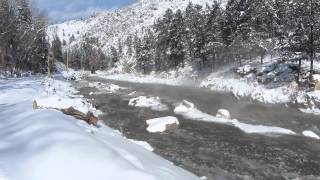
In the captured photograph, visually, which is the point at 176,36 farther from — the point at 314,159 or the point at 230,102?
the point at 314,159

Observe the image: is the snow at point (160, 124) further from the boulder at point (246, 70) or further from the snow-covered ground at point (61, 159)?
the boulder at point (246, 70)

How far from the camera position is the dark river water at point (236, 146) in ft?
64.1

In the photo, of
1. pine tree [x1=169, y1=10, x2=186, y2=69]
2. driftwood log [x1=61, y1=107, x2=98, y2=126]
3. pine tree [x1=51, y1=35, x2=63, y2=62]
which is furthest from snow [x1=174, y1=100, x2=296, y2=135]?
pine tree [x1=51, y1=35, x2=63, y2=62]

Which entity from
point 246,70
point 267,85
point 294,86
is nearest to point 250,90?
point 267,85

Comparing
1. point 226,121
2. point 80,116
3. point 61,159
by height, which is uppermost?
point 61,159

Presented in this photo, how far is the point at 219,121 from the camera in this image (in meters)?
33.5

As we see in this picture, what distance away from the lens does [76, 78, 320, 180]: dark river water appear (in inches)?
769

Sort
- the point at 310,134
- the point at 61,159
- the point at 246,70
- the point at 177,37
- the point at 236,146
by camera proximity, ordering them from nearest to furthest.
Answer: the point at 61,159 < the point at 236,146 < the point at 310,134 < the point at 246,70 < the point at 177,37

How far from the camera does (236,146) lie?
80.6ft

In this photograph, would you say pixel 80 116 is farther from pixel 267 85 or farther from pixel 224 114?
pixel 267 85

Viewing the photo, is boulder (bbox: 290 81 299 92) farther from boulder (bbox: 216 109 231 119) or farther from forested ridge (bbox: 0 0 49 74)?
forested ridge (bbox: 0 0 49 74)

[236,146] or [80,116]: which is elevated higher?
[80,116]

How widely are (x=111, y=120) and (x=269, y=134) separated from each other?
42.7 ft

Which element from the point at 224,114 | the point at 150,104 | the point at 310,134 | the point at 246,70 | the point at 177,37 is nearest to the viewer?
the point at 310,134
